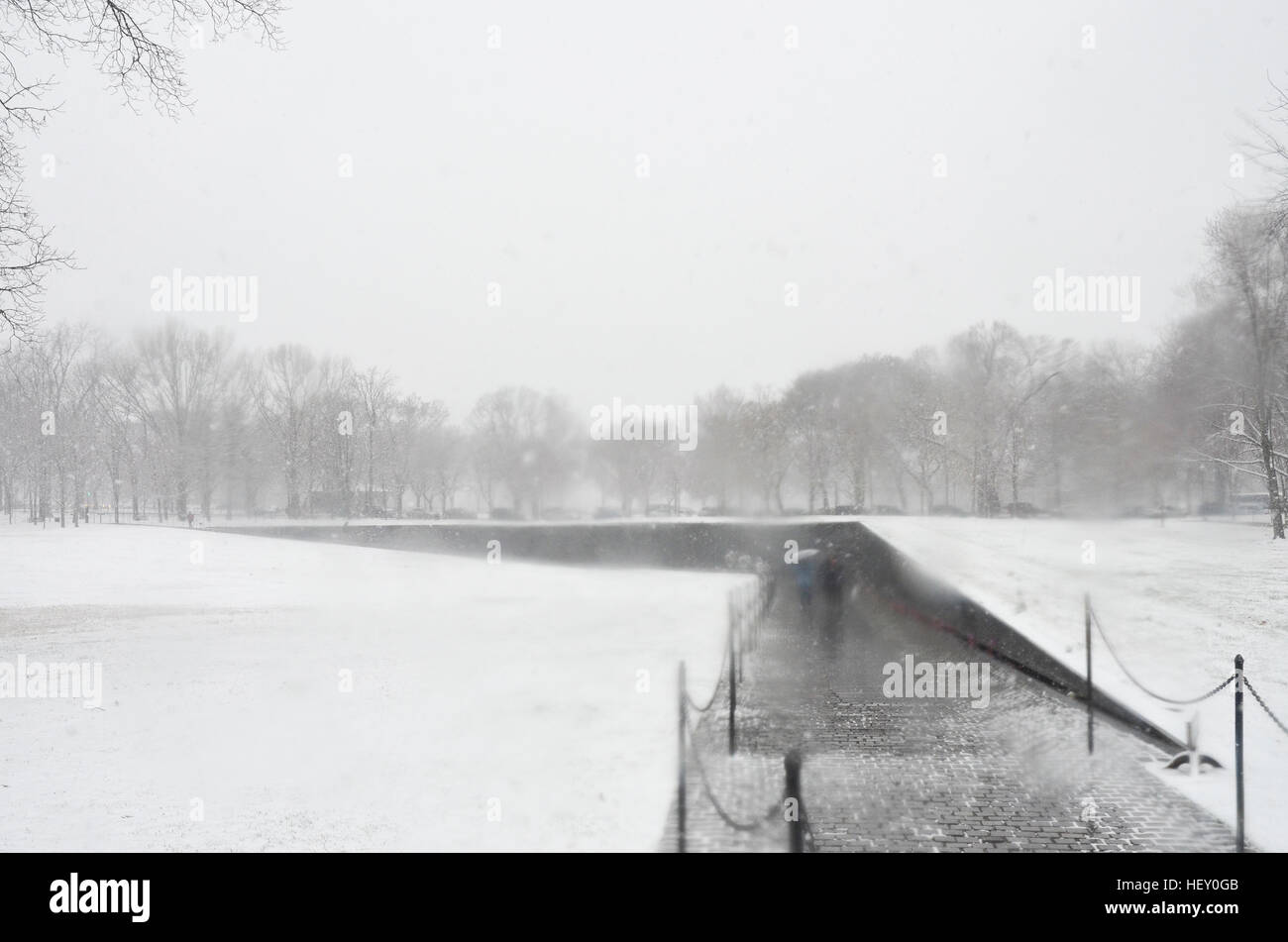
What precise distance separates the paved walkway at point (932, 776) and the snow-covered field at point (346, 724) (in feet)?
2.53

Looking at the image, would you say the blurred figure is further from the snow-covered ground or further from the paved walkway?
the paved walkway

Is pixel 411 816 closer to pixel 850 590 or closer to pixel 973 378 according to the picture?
pixel 850 590

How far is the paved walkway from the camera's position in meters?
6.75

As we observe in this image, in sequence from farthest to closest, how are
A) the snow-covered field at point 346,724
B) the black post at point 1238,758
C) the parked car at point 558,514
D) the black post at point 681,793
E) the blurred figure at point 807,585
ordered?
the parked car at point 558,514, the blurred figure at point 807,585, the snow-covered field at point 346,724, the black post at point 681,793, the black post at point 1238,758

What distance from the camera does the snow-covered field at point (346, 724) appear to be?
23.0 ft

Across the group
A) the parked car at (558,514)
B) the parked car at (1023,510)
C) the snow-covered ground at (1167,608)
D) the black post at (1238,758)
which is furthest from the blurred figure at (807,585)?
the parked car at (558,514)

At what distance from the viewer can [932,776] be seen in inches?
332

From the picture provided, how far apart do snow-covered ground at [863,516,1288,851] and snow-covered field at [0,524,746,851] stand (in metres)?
5.09

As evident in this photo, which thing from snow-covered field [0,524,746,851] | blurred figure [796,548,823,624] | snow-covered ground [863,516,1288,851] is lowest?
blurred figure [796,548,823,624]

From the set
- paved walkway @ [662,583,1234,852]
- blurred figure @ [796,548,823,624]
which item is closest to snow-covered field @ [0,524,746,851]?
paved walkway @ [662,583,1234,852]

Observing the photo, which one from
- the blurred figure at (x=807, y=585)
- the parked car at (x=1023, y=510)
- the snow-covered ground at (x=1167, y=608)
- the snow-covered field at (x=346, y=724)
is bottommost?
the blurred figure at (x=807, y=585)

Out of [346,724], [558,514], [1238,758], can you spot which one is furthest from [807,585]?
[558,514]

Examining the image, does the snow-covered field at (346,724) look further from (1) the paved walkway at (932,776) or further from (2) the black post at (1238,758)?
(2) the black post at (1238,758)
